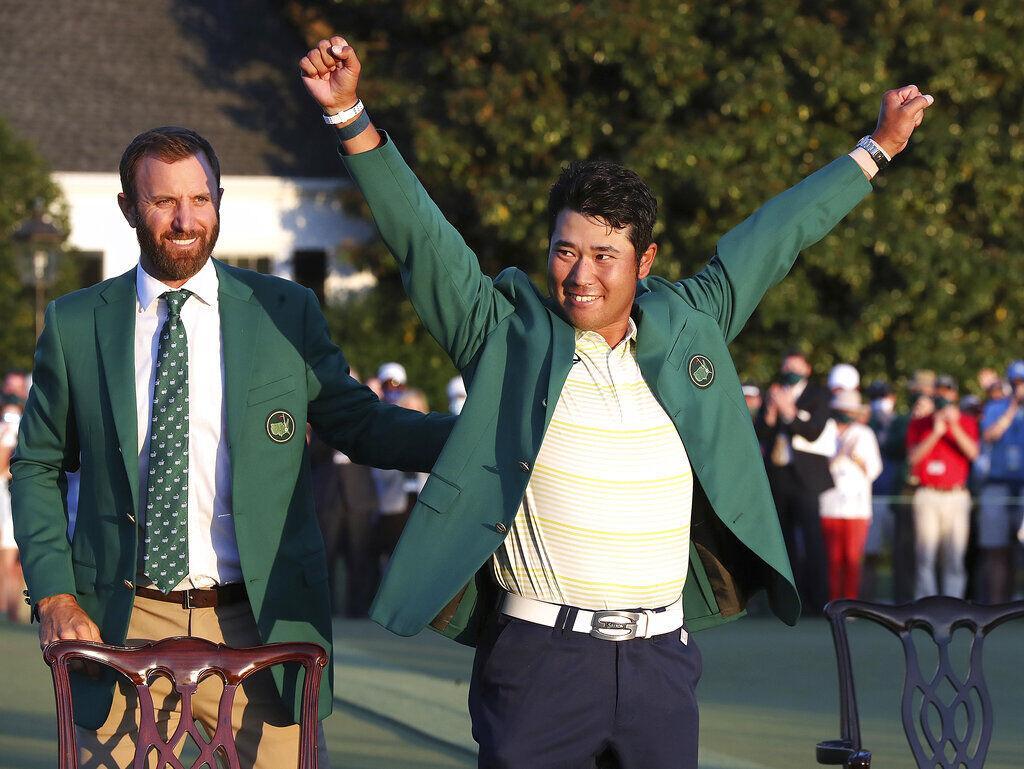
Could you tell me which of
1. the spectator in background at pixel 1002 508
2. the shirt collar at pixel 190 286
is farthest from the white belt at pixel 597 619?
the spectator in background at pixel 1002 508

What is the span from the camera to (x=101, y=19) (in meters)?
30.9

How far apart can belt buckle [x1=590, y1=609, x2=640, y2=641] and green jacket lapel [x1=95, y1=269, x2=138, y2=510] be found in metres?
1.09

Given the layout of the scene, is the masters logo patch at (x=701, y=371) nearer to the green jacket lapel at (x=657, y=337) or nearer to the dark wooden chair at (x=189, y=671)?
the green jacket lapel at (x=657, y=337)

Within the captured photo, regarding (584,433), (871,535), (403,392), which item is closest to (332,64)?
(584,433)

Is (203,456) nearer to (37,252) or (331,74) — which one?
(331,74)

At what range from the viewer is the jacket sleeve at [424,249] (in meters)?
4.14

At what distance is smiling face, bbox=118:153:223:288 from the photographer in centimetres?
440

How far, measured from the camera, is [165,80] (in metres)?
30.3

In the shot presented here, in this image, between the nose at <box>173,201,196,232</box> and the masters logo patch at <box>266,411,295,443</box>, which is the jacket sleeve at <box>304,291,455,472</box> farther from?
the nose at <box>173,201,196,232</box>

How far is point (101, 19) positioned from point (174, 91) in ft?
6.28

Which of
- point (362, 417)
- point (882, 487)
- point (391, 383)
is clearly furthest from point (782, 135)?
point (362, 417)

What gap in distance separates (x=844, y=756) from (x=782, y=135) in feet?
65.5

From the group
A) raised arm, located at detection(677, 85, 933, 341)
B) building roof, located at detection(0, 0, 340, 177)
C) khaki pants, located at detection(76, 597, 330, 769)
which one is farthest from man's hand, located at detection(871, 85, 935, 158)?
building roof, located at detection(0, 0, 340, 177)

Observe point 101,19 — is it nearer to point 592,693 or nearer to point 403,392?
point 403,392
